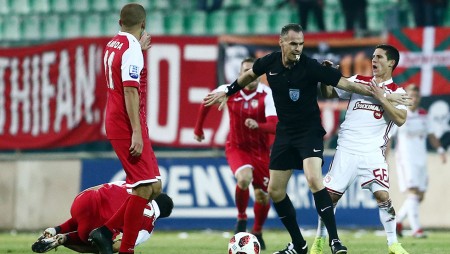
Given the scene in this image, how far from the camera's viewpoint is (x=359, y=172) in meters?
9.99

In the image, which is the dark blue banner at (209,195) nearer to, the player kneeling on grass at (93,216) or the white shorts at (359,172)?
the white shorts at (359,172)

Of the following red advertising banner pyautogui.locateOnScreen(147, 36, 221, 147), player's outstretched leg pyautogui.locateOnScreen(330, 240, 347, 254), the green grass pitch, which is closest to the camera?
player's outstretched leg pyautogui.locateOnScreen(330, 240, 347, 254)

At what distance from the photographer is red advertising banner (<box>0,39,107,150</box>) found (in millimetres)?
16188

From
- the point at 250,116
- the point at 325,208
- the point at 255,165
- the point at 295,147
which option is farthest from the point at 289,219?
the point at 250,116

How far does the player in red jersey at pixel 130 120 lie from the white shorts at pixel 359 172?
212 centimetres

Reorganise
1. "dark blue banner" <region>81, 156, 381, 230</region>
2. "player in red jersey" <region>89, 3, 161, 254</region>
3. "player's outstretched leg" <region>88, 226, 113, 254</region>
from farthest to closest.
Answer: "dark blue banner" <region>81, 156, 381, 230</region> → "player's outstretched leg" <region>88, 226, 113, 254</region> → "player in red jersey" <region>89, 3, 161, 254</region>

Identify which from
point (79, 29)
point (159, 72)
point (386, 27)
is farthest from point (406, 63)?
point (79, 29)

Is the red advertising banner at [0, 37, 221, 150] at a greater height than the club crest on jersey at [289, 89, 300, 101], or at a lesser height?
lesser

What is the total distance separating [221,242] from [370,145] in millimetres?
3725

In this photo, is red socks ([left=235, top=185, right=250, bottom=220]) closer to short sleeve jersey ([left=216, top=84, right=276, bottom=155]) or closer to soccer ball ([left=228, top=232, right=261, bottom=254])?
short sleeve jersey ([left=216, top=84, right=276, bottom=155])

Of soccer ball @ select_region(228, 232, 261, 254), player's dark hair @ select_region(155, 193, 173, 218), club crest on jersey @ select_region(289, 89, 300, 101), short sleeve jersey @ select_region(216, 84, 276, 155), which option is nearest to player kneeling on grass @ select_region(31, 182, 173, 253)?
player's dark hair @ select_region(155, 193, 173, 218)

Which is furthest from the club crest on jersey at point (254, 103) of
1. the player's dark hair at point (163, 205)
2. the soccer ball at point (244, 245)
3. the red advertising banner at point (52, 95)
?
the red advertising banner at point (52, 95)

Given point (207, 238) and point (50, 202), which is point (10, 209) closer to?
point (50, 202)

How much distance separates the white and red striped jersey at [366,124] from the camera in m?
9.97
